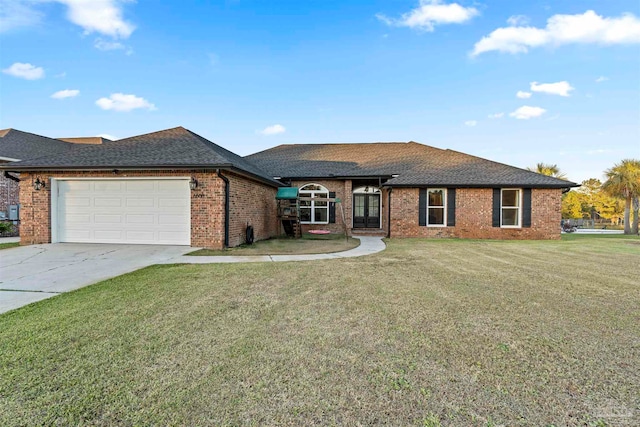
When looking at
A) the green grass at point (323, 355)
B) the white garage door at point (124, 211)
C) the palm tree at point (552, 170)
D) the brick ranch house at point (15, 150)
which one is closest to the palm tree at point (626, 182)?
the palm tree at point (552, 170)

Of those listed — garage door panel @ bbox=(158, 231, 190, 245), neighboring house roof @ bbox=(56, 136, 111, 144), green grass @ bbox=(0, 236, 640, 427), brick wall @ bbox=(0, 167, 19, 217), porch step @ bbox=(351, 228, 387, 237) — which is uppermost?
neighboring house roof @ bbox=(56, 136, 111, 144)

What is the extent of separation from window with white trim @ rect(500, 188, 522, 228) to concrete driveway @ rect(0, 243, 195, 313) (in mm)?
13388

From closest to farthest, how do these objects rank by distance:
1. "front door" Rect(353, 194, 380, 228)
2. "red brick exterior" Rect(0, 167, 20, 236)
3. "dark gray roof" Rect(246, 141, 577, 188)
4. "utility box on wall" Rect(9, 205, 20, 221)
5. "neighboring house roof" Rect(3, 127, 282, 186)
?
"neighboring house roof" Rect(3, 127, 282, 186), "red brick exterior" Rect(0, 167, 20, 236), "utility box on wall" Rect(9, 205, 20, 221), "dark gray roof" Rect(246, 141, 577, 188), "front door" Rect(353, 194, 380, 228)

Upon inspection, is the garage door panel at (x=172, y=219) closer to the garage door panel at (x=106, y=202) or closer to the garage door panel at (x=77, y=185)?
the garage door panel at (x=106, y=202)

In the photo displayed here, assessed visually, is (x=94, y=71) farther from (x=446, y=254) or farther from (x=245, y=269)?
(x=446, y=254)

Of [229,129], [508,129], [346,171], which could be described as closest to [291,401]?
[346,171]

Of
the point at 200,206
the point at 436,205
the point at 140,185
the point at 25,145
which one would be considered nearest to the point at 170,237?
the point at 200,206

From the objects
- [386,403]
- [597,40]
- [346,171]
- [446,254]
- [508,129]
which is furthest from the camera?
[508,129]

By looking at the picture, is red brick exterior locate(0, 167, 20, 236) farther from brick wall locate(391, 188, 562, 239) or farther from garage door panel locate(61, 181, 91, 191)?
brick wall locate(391, 188, 562, 239)

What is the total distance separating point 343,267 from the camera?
6.48 metres

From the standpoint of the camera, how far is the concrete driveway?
4.45 metres

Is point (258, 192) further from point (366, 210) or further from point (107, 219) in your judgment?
point (366, 210)

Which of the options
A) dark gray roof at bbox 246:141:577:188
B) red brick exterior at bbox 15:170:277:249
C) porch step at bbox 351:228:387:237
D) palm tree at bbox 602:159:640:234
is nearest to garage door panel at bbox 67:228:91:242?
red brick exterior at bbox 15:170:277:249

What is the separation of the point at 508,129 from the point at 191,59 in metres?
18.4
